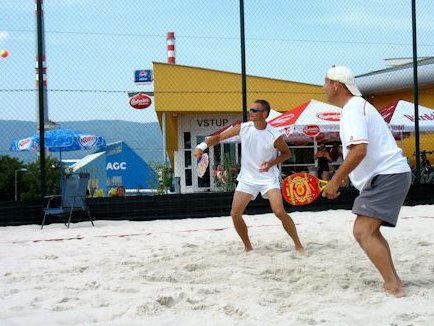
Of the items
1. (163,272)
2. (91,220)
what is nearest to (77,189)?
(91,220)

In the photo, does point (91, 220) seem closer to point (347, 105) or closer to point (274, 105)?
point (347, 105)

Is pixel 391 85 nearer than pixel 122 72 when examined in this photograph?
No

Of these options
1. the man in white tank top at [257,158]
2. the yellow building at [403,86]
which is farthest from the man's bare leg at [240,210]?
the yellow building at [403,86]

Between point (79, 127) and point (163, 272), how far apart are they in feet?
15.5

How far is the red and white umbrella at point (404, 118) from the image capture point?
43.5 ft

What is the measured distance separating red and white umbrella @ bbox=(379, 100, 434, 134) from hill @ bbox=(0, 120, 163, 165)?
5523 millimetres

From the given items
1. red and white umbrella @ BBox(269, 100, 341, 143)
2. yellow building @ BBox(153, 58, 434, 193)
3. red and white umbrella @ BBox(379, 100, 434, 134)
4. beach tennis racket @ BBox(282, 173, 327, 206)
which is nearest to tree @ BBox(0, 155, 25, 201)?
yellow building @ BBox(153, 58, 434, 193)

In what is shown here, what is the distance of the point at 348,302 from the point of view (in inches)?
143

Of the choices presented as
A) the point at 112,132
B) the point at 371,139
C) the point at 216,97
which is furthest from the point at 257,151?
the point at 216,97

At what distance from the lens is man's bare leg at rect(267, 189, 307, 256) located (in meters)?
5.48

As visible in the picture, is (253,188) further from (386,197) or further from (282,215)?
(386,197)

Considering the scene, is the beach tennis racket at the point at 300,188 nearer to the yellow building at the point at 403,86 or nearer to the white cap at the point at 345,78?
the white cap at the point at 345,78

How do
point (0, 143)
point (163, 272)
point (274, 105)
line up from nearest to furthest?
point (163, 272)
point (0, 143)
point (274, 105)

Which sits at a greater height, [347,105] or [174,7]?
[174,7]
